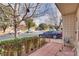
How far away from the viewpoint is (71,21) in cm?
206

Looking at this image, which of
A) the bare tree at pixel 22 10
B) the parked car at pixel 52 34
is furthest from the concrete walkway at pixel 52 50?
the bare tree at pixel 22 10

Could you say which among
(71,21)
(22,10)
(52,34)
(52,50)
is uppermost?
(22,10)

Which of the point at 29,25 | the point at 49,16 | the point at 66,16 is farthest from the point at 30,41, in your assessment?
the point at 66,16

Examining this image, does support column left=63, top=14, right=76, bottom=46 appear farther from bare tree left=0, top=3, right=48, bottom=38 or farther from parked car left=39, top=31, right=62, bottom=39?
bare tree left=0, top=3, right=48, bottom=38

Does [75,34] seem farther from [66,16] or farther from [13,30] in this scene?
[13,30]

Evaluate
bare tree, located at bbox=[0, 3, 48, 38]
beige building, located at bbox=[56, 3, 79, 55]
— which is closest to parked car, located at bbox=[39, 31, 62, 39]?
beige building, located at bbox=[56, 3, 79, 55]

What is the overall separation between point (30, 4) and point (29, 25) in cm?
22

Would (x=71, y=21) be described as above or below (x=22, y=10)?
below

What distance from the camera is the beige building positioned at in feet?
6.70

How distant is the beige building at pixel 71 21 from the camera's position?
2.04 meters

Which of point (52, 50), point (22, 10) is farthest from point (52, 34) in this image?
point (22, 10)

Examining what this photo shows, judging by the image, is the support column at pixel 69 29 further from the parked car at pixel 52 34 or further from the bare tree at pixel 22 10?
the bare tree at pixel 22 10

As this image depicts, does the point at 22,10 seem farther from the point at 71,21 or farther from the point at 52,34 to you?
the point at 71,21

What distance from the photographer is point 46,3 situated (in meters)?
2.08
